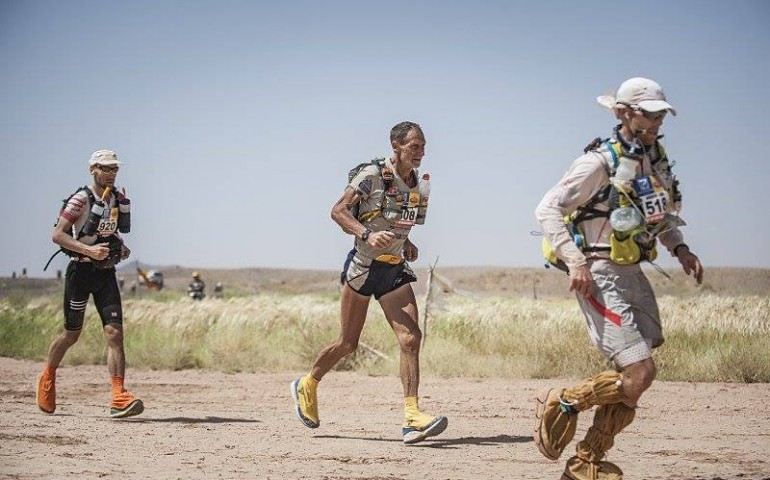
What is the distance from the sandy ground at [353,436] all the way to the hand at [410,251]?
4.98ft

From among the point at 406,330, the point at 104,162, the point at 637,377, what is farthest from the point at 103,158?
Result: the point at 637,377

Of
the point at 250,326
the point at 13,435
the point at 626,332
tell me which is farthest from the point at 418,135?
the point at 250,326

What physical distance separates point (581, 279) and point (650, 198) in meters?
0.63

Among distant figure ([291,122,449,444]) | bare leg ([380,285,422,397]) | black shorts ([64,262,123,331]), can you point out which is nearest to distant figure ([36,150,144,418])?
black shorts ([64,262,123,331])

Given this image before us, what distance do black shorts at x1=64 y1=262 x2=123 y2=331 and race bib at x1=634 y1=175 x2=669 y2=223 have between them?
573 cm

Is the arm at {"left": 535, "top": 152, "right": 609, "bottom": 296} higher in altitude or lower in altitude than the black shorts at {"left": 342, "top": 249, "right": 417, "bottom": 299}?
higher

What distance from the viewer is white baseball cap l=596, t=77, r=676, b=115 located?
19.2 feet

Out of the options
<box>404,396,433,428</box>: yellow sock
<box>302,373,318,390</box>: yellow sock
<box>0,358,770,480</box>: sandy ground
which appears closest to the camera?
<box>0,358,770,480</box>: sandy ground

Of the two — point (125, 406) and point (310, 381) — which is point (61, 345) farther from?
point (310, 381)

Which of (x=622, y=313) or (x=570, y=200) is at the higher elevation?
(x=570, y=200)

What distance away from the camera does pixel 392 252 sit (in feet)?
27.7

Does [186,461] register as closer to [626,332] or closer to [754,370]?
[626,332]

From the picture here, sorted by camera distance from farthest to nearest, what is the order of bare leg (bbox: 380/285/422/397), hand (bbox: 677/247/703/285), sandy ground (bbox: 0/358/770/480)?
1. bare leg (bbox: 380/285/422/397)
2. sandy ground (bbox: 0/358/770/480)
3. hand (bbox: 677/247/703/285)

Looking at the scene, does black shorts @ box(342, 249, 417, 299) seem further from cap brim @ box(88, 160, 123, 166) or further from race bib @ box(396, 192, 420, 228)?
cap brim @ box(88, 160, 123, 166)
